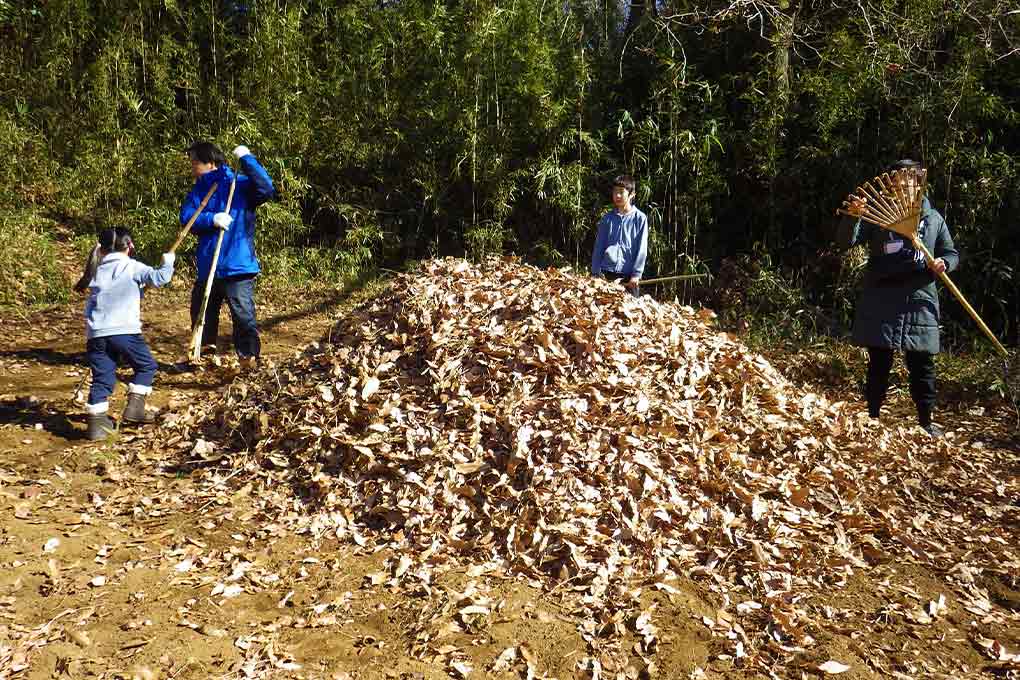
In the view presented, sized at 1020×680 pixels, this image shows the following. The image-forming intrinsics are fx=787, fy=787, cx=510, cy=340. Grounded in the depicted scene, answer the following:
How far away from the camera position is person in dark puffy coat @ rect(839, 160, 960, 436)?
12.0ft

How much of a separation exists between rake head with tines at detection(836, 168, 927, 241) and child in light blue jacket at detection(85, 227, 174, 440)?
3270 mm

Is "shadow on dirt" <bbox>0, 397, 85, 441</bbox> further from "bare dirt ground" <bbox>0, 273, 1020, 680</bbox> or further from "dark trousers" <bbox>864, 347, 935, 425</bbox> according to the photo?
"dark trousers" <bbox>864, 347, 935, 425</bbox>

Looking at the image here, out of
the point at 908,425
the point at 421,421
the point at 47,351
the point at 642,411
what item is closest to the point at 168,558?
the point at 421,421

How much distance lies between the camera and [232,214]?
4.29 meters

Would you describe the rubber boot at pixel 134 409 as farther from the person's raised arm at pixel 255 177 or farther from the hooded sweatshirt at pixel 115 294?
the person's raised arm at pixel 255 177

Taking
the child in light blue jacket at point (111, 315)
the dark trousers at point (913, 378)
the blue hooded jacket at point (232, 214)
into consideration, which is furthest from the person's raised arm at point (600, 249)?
the child in light blue jacket at point (111, 315)

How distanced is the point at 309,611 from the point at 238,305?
234 cm

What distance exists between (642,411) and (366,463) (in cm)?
108

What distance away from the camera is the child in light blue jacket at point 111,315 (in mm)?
3562

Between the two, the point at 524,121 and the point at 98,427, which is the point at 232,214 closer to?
the point at 98,427

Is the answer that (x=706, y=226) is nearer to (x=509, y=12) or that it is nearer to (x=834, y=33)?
(x=834, y=33)

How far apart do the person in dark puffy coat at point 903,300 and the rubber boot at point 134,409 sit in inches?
136

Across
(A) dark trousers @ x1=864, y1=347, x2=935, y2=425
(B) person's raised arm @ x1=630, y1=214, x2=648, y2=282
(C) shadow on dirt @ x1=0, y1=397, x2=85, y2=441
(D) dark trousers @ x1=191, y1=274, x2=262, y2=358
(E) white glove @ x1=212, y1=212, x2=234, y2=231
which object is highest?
(E) white glove @ x1=212, y1=212, x2=234, y2=231

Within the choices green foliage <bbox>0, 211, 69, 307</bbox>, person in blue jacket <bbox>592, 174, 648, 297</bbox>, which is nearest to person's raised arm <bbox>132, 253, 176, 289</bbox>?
person in blue jacket <bbox>592, 174, 648, 297</bbox>
